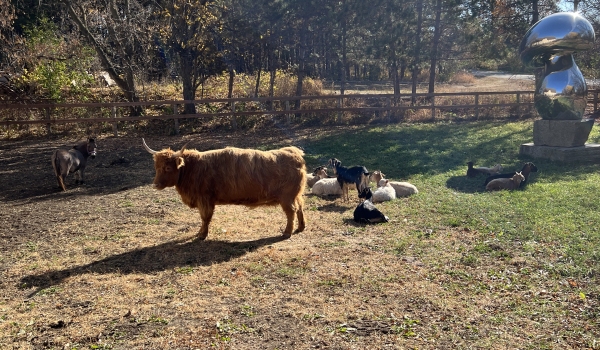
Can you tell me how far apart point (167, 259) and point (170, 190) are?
4569 mm

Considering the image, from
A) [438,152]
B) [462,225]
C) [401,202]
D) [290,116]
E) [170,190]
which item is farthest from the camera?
[290,116]

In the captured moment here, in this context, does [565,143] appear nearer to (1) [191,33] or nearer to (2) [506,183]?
(2) [506,183]

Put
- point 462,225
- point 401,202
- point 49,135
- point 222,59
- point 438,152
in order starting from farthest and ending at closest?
1. point 222,59
2. point 49,135
3. point 438,152
4. point 401,202
5. point 462,225

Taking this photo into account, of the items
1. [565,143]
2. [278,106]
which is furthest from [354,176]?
[278,106]

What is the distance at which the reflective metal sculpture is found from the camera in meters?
13.3

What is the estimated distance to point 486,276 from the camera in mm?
6109

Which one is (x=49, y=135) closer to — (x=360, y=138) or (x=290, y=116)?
(x=290, y=116)

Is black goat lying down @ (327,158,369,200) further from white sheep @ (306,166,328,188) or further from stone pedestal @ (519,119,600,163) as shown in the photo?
stone pedestal @ (519,119,600,163)

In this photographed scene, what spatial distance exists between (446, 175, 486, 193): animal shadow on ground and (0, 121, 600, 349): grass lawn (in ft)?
0.21

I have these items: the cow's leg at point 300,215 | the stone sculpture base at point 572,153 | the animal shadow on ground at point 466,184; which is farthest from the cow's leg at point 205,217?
the stone sculpture base at point 572,153

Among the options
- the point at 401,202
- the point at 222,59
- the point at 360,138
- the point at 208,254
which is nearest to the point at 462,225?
the point at 401,202

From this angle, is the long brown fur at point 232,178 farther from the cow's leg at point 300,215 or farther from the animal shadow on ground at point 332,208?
the animal shadow on ground at point 332,208

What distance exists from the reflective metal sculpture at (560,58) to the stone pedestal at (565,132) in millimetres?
244

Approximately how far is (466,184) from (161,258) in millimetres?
7265
